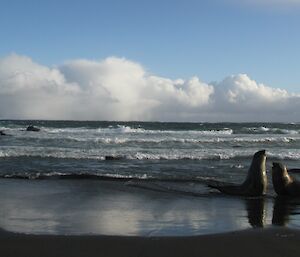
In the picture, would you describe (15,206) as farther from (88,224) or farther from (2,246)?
(2,246)

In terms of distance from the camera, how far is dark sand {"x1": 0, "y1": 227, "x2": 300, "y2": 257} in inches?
256

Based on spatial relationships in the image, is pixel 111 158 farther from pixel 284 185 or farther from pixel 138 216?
pixel 138 216

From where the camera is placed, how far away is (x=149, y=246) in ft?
22.5

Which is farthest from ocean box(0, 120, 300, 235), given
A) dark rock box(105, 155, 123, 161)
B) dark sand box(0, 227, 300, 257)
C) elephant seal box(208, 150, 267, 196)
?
dark rock box(105, 155, 123, 161)

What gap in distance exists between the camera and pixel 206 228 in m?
8.27

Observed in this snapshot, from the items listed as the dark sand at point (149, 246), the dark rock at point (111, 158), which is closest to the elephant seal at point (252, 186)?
the dark sand at point (149, 246)

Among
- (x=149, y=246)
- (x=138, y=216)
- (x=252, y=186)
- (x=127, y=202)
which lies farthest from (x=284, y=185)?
(x=149, y=246)

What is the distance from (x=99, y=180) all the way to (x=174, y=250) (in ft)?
26.6

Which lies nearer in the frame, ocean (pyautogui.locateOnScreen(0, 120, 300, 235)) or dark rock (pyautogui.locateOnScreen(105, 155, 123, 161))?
ocean (pyautogui.locateOnScreen(0, 120, 300, 235))

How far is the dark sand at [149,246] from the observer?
256 inches

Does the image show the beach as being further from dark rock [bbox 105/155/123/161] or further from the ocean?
dark rock [bbox 105/155/123/161]

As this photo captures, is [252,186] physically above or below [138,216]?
above

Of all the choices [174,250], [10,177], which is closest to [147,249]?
[174,250]

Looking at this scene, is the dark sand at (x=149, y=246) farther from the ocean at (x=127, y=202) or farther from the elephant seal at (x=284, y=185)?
the elephant seal at (x=284, y=185)
